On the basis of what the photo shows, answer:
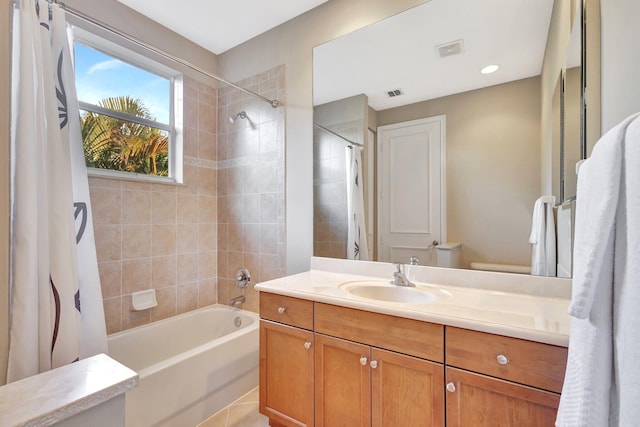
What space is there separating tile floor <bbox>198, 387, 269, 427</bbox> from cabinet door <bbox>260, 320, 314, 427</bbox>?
0.80ft

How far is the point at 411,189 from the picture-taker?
5.41ft

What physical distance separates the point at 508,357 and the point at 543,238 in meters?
0.67

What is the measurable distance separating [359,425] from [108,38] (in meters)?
2.77

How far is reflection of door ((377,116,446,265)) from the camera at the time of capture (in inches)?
62.0

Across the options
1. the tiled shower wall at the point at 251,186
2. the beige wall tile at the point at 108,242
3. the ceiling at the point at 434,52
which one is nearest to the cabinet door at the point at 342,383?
the tiled shower wall at the point at 251,186

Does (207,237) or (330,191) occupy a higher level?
(330,191)

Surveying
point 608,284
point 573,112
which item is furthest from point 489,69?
point 608,284

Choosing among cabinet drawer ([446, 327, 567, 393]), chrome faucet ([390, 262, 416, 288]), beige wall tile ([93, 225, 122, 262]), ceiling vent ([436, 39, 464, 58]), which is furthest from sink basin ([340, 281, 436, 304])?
beige wall tile ([93, 225, 122, 262])

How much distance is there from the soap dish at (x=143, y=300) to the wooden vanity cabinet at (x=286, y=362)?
1076mm

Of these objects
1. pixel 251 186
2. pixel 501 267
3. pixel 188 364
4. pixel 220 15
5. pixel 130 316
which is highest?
pixel 220 15

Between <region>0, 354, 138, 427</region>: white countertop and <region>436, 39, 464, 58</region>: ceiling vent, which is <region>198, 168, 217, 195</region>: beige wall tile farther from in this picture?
<region>436, 39, 464, 58</region>: ceiling vent

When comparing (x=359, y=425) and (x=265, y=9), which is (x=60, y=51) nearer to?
(x=265, y=9)

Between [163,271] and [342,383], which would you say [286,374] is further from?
[163,271]

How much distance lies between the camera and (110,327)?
195 centimetres
